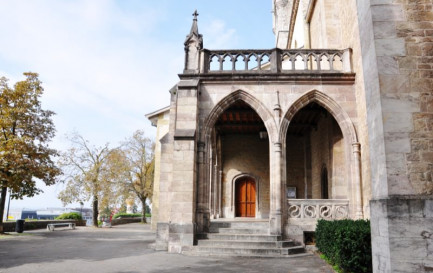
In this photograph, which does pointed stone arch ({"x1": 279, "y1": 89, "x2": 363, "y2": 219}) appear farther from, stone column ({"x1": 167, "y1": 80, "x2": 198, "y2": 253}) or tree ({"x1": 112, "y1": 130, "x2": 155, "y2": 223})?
tree ({"x1": 112, "y1": 130, "x2": 155, "y2": 223})

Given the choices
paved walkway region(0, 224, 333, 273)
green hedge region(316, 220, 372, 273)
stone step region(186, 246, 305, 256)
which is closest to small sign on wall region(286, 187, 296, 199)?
stone step region(186, 246, 305, 256)

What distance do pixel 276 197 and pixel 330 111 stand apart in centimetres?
354

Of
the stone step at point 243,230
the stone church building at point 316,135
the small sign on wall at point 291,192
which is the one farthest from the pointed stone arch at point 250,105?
the small sign on wall at point 291,192

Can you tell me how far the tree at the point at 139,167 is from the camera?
31.4m

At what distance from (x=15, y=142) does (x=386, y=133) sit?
16.2 meters

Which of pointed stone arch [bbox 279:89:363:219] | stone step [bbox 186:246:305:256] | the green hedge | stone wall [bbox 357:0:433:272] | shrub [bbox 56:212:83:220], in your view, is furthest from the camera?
shrub [bbox 56:212:83:220]

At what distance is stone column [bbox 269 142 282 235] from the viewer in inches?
415

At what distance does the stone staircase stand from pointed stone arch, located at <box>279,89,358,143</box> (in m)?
3.19

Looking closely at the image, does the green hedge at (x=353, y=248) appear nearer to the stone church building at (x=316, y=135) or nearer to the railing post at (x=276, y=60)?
the stone church building at (x=316, y=135)

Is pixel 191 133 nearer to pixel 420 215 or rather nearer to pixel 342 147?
pixel 342 147

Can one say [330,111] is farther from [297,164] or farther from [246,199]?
[246,199]

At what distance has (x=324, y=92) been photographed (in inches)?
459

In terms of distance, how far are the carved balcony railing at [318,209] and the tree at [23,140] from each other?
12576 millimetres

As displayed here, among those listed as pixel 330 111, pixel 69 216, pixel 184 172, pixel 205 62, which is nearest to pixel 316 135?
pixel 330 111
